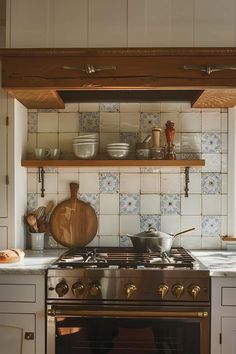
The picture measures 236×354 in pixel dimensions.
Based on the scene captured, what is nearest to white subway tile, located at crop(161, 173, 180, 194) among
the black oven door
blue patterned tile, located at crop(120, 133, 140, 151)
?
blue patterned tile, located at crop(120, 133, 140, 151)

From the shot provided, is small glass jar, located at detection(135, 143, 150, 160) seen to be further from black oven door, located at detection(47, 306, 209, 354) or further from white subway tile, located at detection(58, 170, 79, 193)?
black oven door, located at detection(47, 306, 209, 354)

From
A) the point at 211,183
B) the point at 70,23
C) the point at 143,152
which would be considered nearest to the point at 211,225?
the point at 211,183

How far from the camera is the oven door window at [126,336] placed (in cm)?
195

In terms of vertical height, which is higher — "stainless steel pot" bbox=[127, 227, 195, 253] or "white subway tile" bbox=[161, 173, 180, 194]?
"white subway tile" bbox=[161, 173, 180, 194]

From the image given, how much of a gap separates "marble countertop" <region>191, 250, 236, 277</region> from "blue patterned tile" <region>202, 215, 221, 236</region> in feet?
0.40

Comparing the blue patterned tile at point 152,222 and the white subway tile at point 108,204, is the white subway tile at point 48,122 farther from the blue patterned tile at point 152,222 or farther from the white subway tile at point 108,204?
the blue patterned tile at point 152,222

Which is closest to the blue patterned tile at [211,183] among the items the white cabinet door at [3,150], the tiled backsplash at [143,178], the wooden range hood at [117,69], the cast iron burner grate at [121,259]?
the tiled backsplash at [143,178]

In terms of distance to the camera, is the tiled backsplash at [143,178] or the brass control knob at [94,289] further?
the tiled backsplash at [143,178]

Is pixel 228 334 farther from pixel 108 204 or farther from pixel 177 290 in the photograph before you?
pixel 108 204

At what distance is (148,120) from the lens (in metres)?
2.62

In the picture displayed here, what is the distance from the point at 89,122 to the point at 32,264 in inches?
37.9

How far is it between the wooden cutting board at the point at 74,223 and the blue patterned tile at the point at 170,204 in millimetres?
421

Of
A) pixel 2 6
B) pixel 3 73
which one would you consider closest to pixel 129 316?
pixel 3 73

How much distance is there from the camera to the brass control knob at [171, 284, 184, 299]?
1.95 metres
